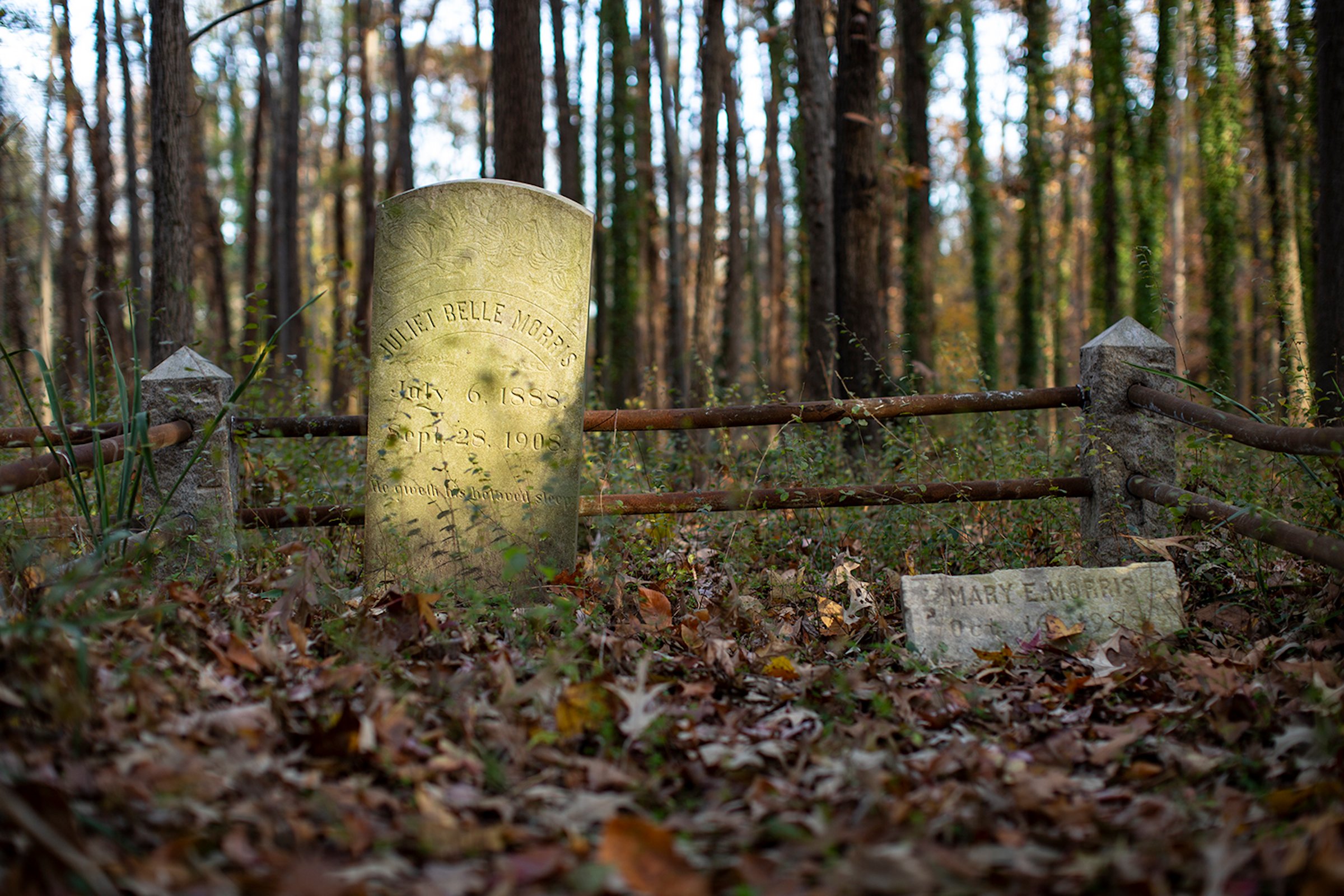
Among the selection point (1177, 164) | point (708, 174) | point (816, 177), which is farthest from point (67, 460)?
point (1177, 164)

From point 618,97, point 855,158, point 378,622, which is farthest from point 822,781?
point 618,97

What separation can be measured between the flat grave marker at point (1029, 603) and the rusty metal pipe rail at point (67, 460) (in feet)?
10.2

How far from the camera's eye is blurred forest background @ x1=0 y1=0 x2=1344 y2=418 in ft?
25.0

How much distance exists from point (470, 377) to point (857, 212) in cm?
543

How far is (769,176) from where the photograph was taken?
22188 millimetres

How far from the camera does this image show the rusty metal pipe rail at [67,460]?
3.04 m

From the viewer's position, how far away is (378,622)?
3.47 meters

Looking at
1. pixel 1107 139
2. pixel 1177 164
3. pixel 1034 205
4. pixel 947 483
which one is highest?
pixel 1177 164

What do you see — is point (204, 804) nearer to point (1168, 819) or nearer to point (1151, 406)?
point (1168, 819)

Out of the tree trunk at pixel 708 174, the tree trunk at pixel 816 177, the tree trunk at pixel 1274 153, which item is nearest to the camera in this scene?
the tree trunk at pixel 816 177

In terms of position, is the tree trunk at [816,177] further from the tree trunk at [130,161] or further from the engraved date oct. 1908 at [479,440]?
the tree trunk at [130,161]

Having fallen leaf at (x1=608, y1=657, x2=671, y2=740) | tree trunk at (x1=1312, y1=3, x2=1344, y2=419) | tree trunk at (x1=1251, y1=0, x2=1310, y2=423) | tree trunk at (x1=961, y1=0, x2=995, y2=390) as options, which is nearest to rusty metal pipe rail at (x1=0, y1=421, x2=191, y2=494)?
fallen leaf at (x1=608, y1=657, x2=671, y2=740)

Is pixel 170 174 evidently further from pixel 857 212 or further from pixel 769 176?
pixel 769 176

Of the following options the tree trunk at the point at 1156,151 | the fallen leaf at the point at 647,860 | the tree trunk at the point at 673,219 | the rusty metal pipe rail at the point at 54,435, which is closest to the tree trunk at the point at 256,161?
the tree trunk at the point at 673,219
